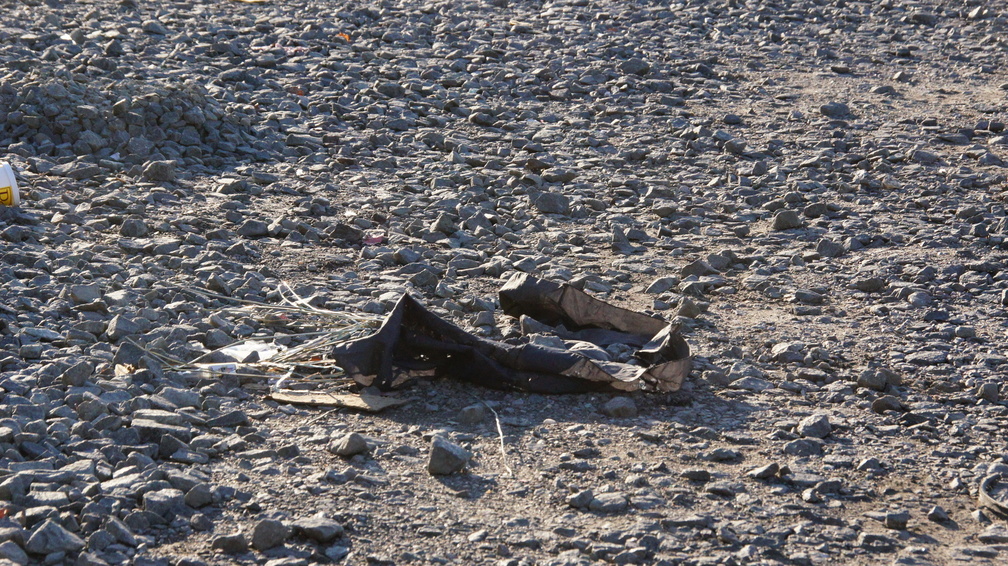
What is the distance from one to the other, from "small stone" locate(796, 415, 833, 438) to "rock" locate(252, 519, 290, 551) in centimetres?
180

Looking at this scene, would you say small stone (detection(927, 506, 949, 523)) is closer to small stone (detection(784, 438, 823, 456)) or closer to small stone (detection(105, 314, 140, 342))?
small stone (detection(784, 438, 823, 456))

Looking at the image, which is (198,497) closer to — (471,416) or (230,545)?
(230,545)

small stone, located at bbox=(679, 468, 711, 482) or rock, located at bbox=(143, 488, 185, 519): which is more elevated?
rock, located at bbox=(143, 488, 185, 519)

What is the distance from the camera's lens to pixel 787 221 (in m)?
5.68

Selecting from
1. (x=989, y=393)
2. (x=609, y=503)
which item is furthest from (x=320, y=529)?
(x=989, y=393)

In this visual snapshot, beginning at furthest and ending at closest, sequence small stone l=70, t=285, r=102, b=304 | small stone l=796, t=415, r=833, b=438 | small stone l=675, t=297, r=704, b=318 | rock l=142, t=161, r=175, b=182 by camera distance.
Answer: rock l=142, t=161, r=175, b=182 → small stone l=675, t=297, r=704, b=318 → small stone l=70, t=285, r=102, b=304 → small stone l=796, t=415, r=833, b=438

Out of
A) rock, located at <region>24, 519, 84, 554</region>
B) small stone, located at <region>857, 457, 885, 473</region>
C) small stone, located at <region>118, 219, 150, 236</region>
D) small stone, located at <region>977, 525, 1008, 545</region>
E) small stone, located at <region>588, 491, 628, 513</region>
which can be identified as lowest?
small stone, located at <region>118, 219, 150, 236</region>

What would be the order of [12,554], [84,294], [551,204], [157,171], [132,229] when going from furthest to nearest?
1. [157,171]
2. [551,204]
3. [132,229]
4. [84,294]
5. [12,554]

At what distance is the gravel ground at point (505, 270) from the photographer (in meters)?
3.00

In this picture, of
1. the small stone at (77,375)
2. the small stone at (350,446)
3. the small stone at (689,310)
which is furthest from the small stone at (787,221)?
the small stone at (77,375)

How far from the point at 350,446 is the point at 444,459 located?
32 centimetres

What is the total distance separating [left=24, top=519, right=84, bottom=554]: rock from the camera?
8.87ft

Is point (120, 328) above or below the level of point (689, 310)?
above

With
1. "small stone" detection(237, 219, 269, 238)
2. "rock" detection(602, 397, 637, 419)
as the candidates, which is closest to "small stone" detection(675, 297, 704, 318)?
"rock" detection(602, 397, 637, 419)
